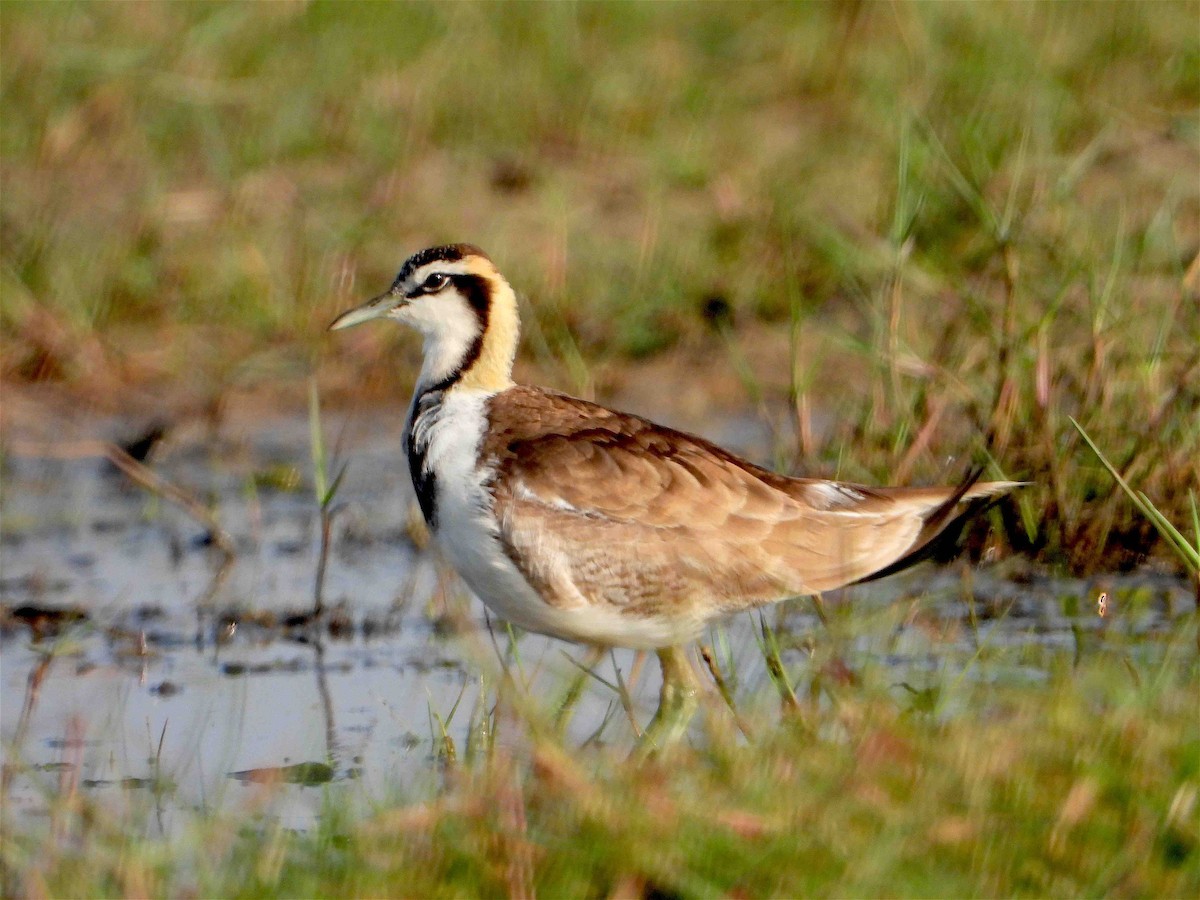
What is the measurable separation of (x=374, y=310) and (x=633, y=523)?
122cm

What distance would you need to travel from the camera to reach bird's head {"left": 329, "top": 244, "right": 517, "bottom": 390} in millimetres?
5914

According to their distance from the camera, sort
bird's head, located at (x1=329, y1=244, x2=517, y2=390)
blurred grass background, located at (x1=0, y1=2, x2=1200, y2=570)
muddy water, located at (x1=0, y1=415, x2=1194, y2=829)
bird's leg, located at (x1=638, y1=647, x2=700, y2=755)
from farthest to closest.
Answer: blurred grass background, located at (x1=0, y1=2, x2=1200, y2=570), bird's head, located at (x1=329, y1=244, x2=517, y2=390), muddy water, located at (x1=0, y1=415, x2=1194, y2=829), bird's leg, located at (x1=638, y1=647, x2=700, y2=755)

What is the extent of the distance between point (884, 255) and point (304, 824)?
355 centimetres

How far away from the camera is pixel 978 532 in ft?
20.9

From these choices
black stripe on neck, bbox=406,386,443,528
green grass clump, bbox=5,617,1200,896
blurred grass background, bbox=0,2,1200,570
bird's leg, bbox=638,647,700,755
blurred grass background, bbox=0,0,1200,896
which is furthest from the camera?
blurred grass background, bbox=0,2,1200,570

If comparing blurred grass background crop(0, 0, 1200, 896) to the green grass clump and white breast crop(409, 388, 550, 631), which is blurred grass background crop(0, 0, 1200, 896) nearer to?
the green grass clump

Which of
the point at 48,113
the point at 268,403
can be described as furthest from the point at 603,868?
the point at 48,113

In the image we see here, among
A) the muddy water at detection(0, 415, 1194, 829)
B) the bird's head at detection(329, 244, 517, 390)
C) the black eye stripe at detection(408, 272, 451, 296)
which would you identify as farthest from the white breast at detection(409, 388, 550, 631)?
the black eye stripe at detection(408, 272, 451, 296)

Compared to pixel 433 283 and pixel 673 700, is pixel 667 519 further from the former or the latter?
pixel 433 283

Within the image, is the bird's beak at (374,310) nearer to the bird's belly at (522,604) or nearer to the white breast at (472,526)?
the white breast at (472,526)

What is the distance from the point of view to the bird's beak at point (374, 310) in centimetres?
613

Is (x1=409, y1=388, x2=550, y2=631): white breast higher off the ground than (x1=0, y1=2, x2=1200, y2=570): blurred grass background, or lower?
lower

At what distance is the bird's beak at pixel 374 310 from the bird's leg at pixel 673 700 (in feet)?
4.08

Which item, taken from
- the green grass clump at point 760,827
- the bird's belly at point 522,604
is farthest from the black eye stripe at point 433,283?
the green grass clump at point 760,827
